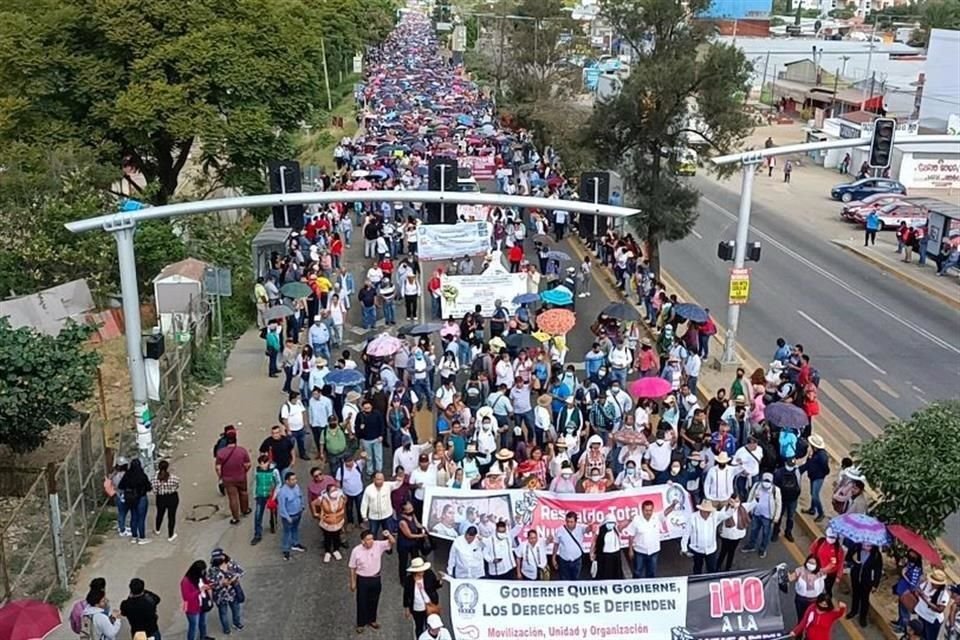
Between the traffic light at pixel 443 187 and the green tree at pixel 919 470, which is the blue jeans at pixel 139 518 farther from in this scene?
the green tree at pixel 919 470

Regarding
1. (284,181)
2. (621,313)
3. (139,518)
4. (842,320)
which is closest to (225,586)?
(139,518)

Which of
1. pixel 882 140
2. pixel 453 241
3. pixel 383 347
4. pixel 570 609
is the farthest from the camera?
pixel 453 241

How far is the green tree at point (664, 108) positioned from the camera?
26.5 m

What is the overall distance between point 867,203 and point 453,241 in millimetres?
21192

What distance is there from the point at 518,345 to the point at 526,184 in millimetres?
21736

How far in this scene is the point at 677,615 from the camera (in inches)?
444

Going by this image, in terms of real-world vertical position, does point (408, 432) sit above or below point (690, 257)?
above

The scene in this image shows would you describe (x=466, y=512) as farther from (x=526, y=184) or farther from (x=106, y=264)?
(x=526, y=184)

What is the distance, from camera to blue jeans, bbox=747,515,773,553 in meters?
13.9

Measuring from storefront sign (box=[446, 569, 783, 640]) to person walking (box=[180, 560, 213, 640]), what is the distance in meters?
2.76

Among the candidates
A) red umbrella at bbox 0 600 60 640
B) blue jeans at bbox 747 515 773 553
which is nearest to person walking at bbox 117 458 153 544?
red umbrella at bbox 0 600 60 640

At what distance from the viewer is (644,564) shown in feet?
42.3

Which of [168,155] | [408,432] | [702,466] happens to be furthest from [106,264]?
[702,466]

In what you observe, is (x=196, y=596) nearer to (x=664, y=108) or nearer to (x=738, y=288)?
(x=738, y=288)
